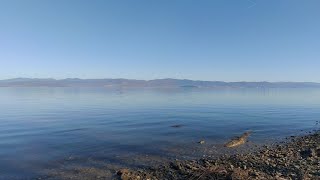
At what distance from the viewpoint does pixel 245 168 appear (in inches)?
706

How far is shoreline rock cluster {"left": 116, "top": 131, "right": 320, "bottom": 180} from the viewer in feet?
53.4

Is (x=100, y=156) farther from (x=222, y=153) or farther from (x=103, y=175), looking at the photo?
(x=222, y=153)

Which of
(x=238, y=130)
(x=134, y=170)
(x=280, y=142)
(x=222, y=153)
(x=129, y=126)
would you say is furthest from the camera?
(x=129, y=126)

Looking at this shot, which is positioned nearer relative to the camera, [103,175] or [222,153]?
[103,175]

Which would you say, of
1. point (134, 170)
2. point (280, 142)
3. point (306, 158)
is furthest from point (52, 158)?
point (280, 142)

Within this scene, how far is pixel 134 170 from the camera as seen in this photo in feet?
62.6

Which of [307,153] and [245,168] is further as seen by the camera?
[307,153]

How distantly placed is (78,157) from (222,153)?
11.9 metres

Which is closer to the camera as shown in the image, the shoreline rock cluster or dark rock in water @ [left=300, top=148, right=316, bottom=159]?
the shoreline rock cluster

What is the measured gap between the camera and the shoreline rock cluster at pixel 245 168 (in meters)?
16.3

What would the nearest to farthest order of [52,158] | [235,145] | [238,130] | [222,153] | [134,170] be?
[134,170]
[52,158]
[222,153]
[235,145]
[238,130]

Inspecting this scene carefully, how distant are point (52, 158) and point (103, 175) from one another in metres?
6.20

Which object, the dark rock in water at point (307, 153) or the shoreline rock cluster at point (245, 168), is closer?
the shoreline rock cluster at point (245, 168)

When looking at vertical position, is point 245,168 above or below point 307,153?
above
